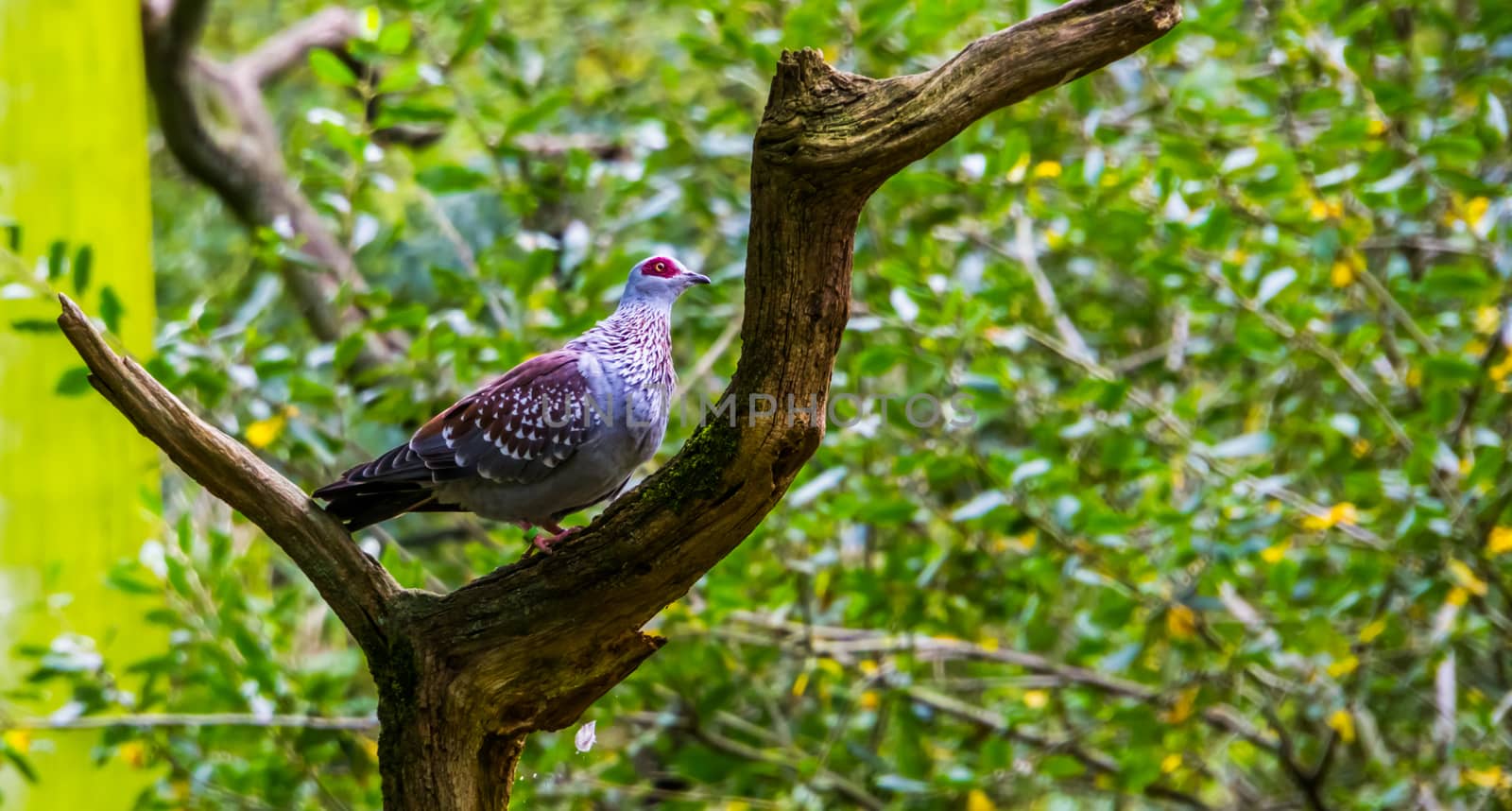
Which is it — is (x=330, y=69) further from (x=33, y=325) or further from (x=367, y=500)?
(x=367, y=500)

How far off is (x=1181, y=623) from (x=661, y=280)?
228cm

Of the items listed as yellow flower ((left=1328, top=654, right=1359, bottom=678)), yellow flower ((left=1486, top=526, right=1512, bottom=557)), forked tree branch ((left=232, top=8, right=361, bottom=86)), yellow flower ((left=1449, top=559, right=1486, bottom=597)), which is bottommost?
yellow flower ((left=1328, top=654, right=1359, bottom=678))

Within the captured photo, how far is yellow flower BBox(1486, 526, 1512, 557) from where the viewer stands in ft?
14.4

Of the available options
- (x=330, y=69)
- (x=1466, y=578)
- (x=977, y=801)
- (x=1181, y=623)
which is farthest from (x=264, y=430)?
(x=1466, y=578)

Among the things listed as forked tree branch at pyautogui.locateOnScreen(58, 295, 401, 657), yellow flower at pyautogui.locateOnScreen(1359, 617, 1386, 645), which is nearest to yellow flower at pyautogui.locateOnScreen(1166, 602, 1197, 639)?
yellow flower at pyautogui.locateOnScreen(1359, 617, 1386, 645)

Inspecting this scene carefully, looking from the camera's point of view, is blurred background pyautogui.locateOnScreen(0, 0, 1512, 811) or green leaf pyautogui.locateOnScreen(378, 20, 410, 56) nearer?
green leaf pyautogui.locateOnScreen(378, 20, 410, 56)

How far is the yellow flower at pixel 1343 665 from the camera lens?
4430 millimetres

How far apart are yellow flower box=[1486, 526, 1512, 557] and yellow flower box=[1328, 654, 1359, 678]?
570 mm

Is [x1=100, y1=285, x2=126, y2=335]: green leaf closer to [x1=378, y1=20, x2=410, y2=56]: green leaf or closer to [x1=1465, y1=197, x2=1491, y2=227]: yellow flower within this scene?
[x1=378, y1=20, x2=410, y2=56]: green leaf

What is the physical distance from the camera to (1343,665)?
447cm

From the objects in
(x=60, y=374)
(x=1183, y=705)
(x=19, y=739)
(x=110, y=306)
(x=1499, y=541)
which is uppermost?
(x=60, y=374)

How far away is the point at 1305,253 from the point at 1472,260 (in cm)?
81

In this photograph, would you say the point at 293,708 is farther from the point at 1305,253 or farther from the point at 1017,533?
the point at 1305,253

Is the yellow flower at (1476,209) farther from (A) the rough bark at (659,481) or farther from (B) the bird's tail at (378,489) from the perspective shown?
(B) the bird's tail at (378,489)
